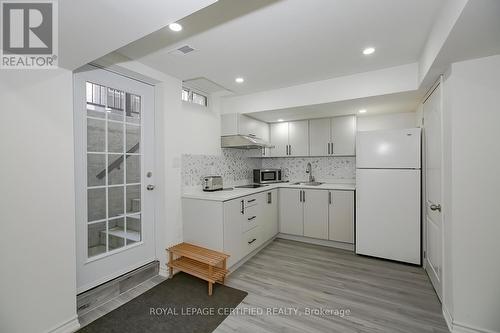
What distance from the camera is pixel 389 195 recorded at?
9.54ft

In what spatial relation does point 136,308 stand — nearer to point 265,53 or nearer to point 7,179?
point 7,179

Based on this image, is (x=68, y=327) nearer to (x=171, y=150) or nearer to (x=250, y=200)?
(x=171, y=150)

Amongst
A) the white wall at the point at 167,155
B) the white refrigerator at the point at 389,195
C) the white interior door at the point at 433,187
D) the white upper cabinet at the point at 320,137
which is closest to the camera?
the white interior door at the point at 433,187

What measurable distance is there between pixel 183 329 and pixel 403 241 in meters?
2.71

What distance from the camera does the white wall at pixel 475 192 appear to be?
1634 millimetres

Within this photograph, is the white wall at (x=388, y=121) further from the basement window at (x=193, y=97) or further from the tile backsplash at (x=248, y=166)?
the basement window at (x=193, y=97)

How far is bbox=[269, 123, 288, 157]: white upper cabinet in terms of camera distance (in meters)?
4.21

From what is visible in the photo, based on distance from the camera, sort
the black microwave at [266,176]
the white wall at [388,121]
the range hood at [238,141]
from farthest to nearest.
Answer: the black microwave at [266,176], the white wall at [388,121], the range hood at [238,141]

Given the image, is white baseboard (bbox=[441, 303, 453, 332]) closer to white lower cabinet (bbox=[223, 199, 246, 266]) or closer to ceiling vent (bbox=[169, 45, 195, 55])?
white lower cabinet (bbox=[223, 199, 246, 266])

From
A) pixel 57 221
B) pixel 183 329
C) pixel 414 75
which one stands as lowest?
pixel 183 329

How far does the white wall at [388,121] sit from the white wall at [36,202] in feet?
13.1

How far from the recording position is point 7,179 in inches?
56.2

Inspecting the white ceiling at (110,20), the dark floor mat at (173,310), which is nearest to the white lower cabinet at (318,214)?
the dark floor mat at (173,310)

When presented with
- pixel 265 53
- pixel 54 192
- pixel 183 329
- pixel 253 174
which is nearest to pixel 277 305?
pixel 183 329
